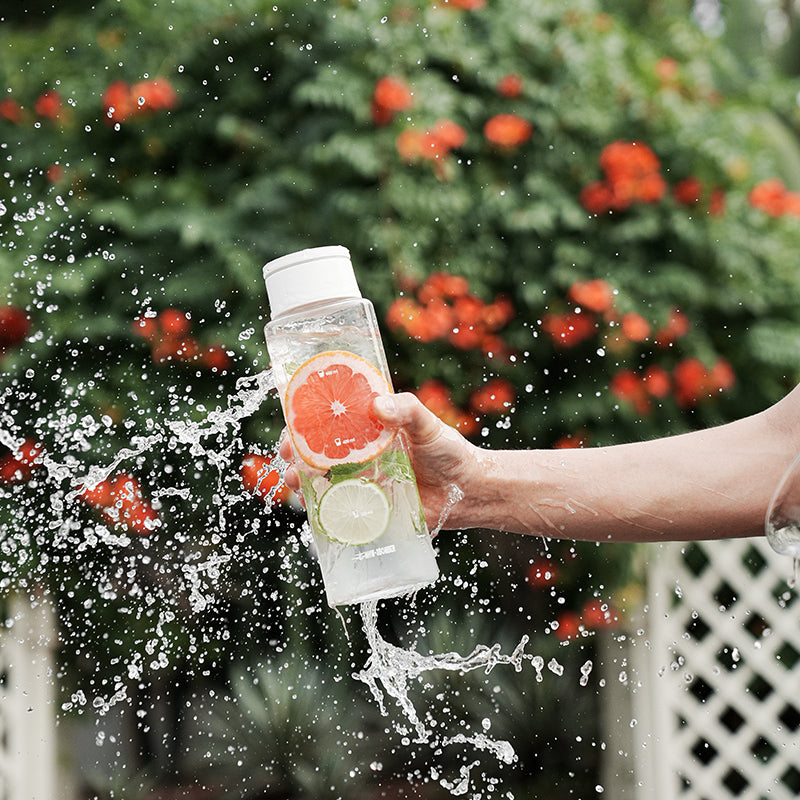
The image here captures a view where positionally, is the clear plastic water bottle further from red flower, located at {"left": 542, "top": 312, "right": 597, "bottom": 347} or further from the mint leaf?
red flower, located at {"left": 542, "top": 312, "right": 597, "bottom": 347}

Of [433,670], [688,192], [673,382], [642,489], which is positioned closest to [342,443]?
[642,489]

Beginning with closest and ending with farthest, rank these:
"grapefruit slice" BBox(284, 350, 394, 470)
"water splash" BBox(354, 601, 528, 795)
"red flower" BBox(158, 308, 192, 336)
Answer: "grapefruit slice" BBox(284, 350, 394, 470) → "red flower" BBox(158, 308, 192, 336) → "water splash" BBox(354, 601, 528, 795)

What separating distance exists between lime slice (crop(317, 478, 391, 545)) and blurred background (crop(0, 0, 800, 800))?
60.0 inches

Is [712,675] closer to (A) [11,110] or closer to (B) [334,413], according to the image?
(B) [334,413]

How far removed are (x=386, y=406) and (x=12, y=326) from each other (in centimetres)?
189

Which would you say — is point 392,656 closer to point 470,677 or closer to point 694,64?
point 470,677

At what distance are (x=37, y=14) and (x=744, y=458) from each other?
2.97 metres

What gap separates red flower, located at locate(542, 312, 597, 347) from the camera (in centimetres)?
296

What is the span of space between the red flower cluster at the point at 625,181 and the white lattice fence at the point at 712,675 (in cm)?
116

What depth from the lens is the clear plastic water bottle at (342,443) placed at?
1288 millimetres

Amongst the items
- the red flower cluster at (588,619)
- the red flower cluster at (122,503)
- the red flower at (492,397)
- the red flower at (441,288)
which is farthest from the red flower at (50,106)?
the red flower cluster at (588,619)

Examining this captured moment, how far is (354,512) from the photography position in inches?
50.6

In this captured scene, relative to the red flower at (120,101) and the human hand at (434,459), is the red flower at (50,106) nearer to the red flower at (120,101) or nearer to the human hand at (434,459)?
the red flower at (120,101)

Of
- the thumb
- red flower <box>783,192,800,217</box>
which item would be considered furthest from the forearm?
red flower <box>783,192,800,217</box>
